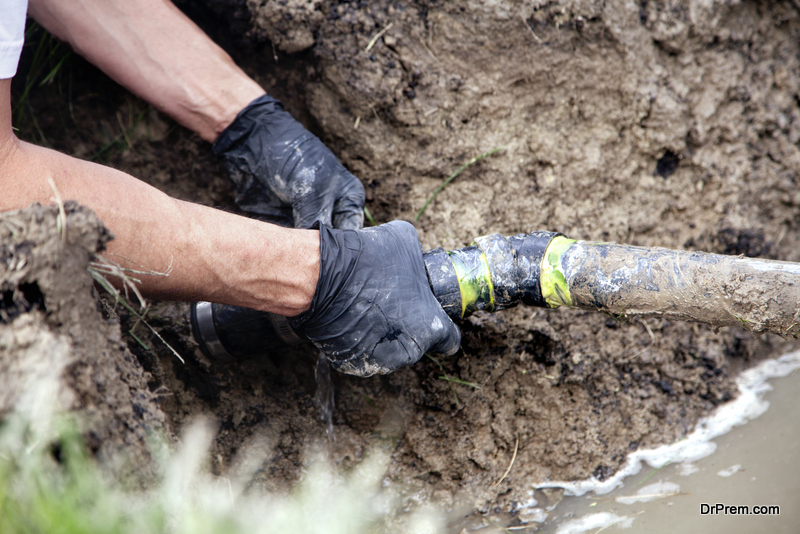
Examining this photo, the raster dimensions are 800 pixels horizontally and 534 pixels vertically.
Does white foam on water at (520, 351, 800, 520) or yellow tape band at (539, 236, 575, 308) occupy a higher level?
yellow tape band at (539, 236, 575, 308)

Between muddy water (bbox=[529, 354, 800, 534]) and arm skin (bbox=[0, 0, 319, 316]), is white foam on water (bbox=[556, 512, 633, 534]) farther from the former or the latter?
arm skin (bbox=[0, 0, 319, 316])

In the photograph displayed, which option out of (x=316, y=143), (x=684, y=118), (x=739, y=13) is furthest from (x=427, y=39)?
(x=739, y=13)

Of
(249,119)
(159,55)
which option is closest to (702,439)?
(249,119)

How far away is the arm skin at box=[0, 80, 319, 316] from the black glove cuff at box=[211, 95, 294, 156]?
1.54ft

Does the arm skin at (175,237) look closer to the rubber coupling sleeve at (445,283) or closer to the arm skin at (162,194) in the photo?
the arm skin at (162,194)

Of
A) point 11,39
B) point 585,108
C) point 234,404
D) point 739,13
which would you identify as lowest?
point 234,404

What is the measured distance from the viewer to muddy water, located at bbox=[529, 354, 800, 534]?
4.87 ft

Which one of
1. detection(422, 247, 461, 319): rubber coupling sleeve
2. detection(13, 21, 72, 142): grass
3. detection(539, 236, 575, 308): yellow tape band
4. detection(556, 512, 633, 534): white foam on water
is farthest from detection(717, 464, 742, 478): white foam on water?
detection(13, 21, 72, 142): grass

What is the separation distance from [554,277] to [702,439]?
889mm

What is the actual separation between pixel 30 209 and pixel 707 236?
216cm

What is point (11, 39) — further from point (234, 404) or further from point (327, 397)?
point (327, 397)

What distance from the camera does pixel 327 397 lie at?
1.83 metres

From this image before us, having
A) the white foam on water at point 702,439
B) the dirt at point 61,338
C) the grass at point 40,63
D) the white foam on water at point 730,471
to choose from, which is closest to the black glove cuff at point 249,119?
the grass at point 40,63

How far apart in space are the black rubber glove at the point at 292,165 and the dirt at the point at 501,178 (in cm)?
21
